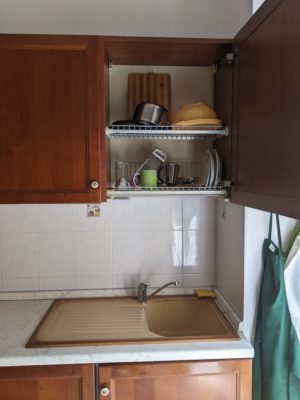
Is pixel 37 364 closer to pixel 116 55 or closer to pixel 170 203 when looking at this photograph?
pixel 170 203

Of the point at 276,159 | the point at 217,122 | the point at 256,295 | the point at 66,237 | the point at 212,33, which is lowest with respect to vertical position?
the point at 256,295

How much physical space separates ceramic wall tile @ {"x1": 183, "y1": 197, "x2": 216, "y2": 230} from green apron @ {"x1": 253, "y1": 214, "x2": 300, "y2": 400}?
459mm

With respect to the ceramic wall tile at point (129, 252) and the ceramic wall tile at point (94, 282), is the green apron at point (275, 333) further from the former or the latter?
the ceramic wall tile at point (94, 282)

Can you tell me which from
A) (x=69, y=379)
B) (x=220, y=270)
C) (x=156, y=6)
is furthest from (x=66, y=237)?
(x=156, y=6)

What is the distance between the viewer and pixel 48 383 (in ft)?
3.85

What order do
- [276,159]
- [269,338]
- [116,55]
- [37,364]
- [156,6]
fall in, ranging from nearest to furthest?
[276,159] → [37,364] → [269,338] → [116,55] → [156,6]

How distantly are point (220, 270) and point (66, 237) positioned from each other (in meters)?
0.86

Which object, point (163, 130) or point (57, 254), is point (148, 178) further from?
point (57, 254)

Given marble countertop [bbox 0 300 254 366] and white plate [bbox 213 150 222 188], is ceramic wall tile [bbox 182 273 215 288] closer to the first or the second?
marble countertop [bbox 0 300 254 366]

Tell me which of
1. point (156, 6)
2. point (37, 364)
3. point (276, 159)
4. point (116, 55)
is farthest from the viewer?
point (156, 6)

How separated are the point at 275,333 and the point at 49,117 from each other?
1282mm

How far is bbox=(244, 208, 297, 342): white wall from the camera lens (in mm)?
1306

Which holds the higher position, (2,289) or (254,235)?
(254,235)

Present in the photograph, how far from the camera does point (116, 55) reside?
1.47 m
